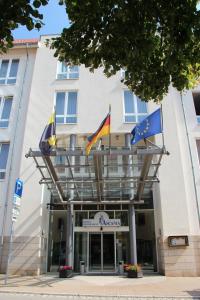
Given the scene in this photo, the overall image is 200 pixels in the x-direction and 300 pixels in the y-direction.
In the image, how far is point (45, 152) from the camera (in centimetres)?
1208

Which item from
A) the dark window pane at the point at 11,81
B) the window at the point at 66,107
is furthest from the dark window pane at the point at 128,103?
the dark window pane at the point at 11,81

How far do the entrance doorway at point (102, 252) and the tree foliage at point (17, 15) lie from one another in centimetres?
1364

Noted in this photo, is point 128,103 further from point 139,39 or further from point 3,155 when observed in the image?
point 139,39

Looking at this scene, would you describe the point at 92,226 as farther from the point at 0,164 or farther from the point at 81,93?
the point at 81,93

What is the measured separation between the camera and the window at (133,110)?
19.3 meters

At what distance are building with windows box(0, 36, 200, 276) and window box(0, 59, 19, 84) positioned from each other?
74mm

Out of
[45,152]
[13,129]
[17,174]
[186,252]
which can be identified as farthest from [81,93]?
[186,252]

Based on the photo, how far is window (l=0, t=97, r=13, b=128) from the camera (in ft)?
65.3

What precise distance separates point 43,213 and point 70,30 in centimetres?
1298

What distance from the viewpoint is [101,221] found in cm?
1786

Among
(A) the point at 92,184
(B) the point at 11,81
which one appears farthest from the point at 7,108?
(A) the point at 92,184

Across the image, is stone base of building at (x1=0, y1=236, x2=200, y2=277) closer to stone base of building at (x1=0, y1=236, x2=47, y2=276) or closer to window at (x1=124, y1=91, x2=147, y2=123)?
stone base of building at (x1=0, y1=236, x2=47, y2=276)

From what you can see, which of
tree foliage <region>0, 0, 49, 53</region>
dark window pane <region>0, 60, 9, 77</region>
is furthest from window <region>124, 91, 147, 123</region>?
tree foliage <region>0, 0, 49, 53</region>

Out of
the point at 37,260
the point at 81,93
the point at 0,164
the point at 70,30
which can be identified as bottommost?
the point at 37,260
